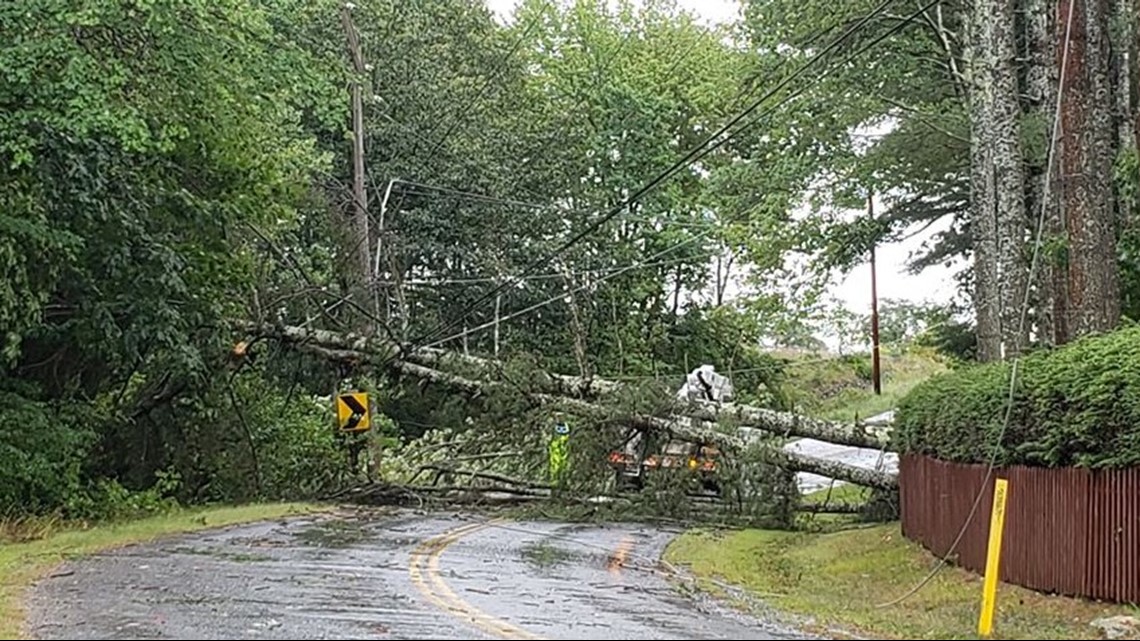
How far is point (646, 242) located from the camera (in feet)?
159

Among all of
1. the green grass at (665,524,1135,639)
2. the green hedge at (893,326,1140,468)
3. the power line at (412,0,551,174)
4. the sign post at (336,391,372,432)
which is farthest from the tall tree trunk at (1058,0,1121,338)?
the power line at (412,0,551,174)

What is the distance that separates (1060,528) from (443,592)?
6.07 meters

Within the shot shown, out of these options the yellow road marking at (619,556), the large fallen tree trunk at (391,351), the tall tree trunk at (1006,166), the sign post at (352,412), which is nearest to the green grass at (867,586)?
the yellow road marking at (619,556)

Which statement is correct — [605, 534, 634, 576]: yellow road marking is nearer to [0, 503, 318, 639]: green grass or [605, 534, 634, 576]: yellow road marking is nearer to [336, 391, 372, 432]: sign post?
[0, 503, 318, 639]: green grass

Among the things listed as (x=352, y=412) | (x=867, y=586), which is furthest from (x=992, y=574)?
(x=352, y=412)

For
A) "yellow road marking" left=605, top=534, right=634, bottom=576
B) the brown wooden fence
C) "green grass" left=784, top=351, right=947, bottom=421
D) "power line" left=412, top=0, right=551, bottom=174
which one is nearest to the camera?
the brown wooden fence

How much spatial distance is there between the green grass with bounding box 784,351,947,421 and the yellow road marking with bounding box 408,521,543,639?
3158 centimetres

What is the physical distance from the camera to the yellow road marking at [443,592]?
368 inches

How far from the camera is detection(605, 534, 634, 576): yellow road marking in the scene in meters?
15.3

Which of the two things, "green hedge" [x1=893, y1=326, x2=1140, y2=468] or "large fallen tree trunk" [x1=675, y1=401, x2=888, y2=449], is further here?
"large fallen tree trunk" [x1=675, y1=401, x2=888, y2=449]

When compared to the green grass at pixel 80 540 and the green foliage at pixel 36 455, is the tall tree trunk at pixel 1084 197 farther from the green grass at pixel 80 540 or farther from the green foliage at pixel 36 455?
the green foliage at pixel 36 455

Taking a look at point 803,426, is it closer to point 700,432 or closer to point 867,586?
point 700,432

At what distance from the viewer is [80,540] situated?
18.0 metres

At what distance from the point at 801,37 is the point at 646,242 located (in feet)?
73.3
